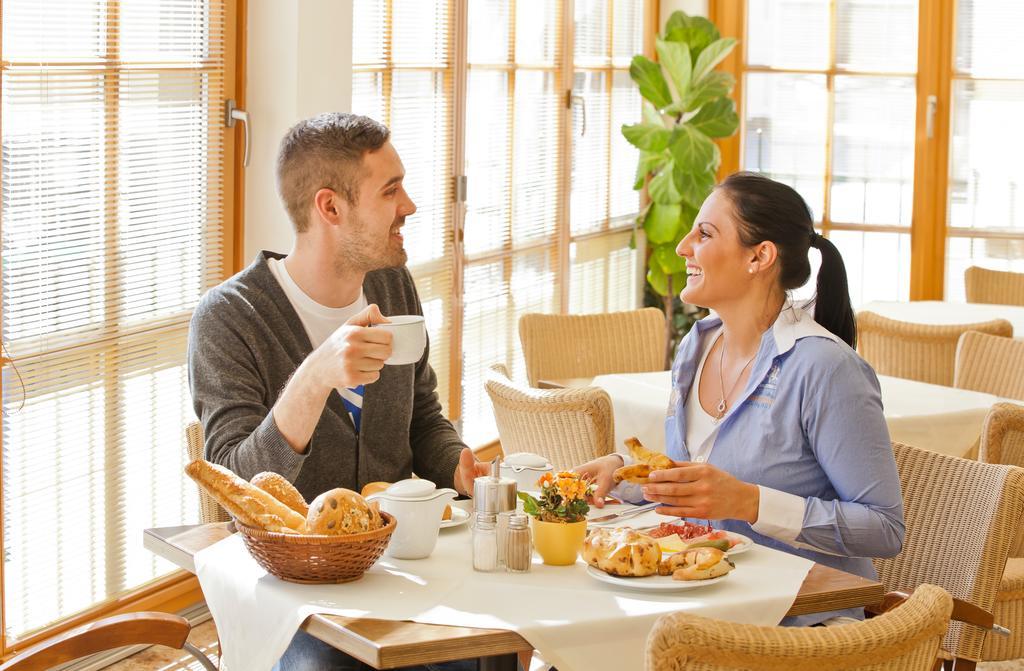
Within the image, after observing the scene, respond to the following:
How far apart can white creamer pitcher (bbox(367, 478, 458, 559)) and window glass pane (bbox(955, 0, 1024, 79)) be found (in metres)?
5.25

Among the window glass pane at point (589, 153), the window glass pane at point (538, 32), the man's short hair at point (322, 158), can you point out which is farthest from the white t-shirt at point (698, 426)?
the window glass pane at point (589, 153)

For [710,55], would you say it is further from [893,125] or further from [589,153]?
[893,125]

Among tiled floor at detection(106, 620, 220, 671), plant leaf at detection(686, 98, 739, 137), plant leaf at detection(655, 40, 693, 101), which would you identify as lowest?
tiled floor at detection(106, 620, 220, 671)

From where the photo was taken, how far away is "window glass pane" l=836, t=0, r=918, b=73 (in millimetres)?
6488

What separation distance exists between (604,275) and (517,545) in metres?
4.46

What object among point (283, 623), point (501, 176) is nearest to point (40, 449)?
point (283, 623)

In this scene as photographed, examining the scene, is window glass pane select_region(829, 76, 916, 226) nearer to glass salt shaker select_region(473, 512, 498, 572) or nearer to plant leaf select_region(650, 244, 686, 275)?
plant leaf select_region(650, 244, 686, 275)

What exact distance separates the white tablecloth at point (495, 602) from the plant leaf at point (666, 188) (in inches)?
164

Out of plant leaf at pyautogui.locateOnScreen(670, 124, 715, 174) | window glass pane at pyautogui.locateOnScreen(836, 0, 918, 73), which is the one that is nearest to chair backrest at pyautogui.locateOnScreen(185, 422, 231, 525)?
plant leaf at pyautogui.locateOnScreen(670, 124, 715, 174)

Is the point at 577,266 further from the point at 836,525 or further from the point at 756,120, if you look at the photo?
the point at 836,525

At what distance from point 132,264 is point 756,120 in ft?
13.6

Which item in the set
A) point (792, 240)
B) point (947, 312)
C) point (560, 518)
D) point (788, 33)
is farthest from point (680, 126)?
point (560, 518)

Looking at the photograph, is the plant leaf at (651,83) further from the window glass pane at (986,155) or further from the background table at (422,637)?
the background table at (422,637)

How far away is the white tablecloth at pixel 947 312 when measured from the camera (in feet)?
16.7
